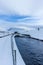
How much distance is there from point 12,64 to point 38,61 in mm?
5123

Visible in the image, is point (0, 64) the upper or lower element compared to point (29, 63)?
upper

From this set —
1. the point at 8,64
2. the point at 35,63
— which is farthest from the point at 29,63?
the point at 8,64

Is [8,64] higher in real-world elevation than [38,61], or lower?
higher

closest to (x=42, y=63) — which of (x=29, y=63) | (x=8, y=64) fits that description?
(x=29, y=63)

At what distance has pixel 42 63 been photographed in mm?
8289

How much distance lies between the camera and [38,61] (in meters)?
8.57

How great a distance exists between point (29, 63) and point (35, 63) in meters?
0.52

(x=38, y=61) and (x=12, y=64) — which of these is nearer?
(x=12, y=64)

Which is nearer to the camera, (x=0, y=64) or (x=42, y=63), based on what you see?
(x=0, y=64)

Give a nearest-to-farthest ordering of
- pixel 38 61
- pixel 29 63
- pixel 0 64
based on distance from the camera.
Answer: pixel 0 64
pixel 29 63
pixel 38 61

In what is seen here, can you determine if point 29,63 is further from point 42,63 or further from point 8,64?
point 8,64

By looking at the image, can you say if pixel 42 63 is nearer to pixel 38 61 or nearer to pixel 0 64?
pixel 38 61

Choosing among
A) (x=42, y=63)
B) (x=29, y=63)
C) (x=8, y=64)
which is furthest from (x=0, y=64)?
(x=42, y=63)

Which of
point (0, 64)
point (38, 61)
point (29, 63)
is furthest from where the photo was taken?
point (38, 61)
